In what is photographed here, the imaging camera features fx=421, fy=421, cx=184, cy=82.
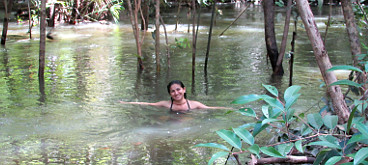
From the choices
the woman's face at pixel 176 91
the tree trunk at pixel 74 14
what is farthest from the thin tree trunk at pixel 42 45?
the tree trunk at pixel 74 14

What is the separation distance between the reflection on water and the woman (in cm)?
14

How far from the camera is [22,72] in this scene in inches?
369

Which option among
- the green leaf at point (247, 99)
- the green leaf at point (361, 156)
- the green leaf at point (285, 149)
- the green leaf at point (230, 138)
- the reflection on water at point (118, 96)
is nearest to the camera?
the green leaf at point (361, 156)

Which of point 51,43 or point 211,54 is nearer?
point 211,54

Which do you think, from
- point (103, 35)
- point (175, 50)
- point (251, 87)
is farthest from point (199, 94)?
point (103, 35)

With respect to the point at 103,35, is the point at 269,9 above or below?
above

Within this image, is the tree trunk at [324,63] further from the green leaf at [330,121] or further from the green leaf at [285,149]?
the green leaf at [285,149]

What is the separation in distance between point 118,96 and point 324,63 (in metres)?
4.64

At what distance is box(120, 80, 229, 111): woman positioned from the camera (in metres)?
6.68

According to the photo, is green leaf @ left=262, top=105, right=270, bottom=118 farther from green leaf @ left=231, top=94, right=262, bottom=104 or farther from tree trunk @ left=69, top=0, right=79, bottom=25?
tree trunk @ left=69, top=0, right=79, bottom=25

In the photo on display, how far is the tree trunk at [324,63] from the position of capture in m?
3.59

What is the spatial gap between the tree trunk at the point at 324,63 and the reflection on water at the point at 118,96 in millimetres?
1653

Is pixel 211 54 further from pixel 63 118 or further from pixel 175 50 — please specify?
pixel 63 118

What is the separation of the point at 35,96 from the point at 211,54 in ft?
18.5
